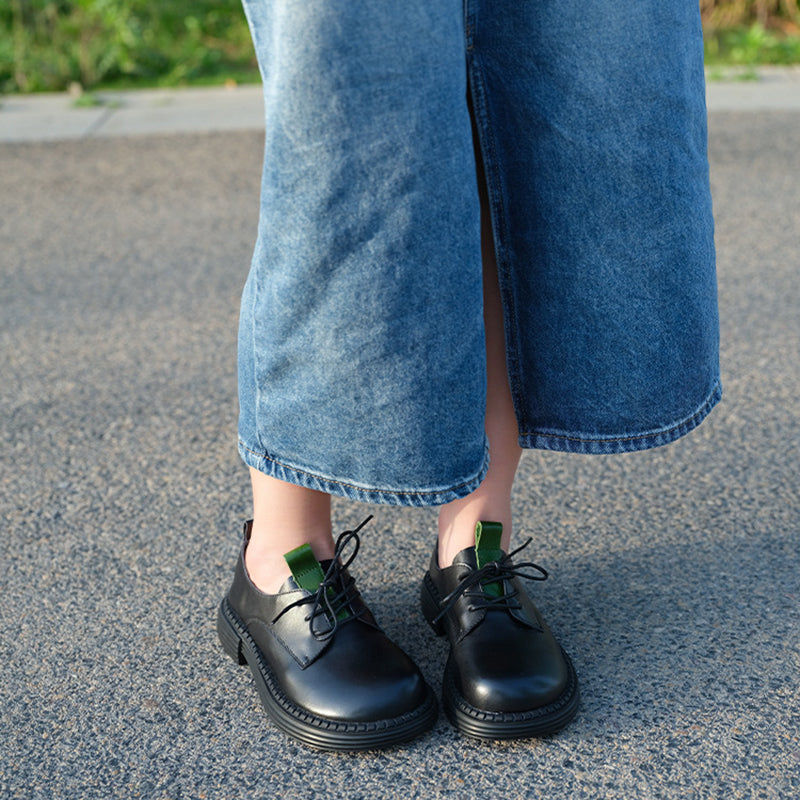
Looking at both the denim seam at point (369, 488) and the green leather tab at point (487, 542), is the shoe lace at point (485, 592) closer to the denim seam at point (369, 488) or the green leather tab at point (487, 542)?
the green leather tab at point (487, 542)

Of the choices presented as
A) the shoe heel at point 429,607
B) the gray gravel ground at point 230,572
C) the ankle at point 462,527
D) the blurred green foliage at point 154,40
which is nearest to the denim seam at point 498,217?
the ankle at point 462,527

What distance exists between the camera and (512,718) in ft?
4.30

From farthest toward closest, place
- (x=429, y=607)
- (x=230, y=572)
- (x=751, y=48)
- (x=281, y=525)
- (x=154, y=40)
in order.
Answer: (x=154, y=40) < (x=751, y=48) < (x=230, y=572) < (x=429, y=607) < (x=281, y=525)

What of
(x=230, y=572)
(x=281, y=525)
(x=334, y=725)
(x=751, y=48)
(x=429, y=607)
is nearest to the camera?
(x=334, y=725)

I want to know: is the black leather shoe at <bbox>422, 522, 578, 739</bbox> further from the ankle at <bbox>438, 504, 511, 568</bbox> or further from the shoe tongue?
the shoe tongue

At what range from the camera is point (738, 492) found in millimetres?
1950

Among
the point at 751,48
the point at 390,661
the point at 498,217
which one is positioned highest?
the point at 498,217

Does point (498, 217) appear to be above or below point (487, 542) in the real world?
above

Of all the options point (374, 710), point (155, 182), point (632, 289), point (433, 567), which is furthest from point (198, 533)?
point (155, 182)

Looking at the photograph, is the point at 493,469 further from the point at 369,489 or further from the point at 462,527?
the point at 369,489

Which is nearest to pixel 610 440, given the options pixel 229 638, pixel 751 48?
pixel 229 638

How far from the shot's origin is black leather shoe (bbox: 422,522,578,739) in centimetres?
131

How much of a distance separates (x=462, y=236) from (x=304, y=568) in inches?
19.7

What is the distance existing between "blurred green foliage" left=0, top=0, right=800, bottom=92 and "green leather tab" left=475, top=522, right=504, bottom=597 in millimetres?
4783
